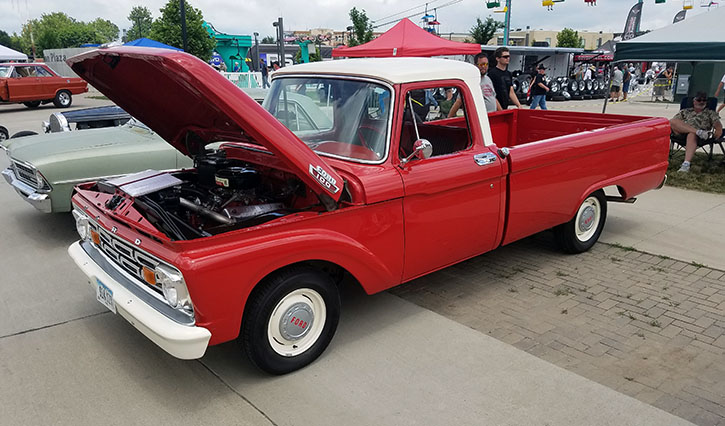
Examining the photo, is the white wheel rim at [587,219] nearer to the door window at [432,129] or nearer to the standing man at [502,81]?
the door window at [432,129]

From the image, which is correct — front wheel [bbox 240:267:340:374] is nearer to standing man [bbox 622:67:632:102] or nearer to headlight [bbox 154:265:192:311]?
headlight [bbox 154:265:192:311]

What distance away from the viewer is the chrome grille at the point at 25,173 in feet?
19.2

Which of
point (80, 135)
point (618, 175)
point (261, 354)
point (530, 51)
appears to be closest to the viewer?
point (261, 354)

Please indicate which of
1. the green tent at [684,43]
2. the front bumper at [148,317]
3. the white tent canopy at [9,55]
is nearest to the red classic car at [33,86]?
the white tent canopy at [9,55]

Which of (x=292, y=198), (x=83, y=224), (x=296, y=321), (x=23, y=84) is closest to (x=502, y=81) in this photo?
(x=292, y=198)

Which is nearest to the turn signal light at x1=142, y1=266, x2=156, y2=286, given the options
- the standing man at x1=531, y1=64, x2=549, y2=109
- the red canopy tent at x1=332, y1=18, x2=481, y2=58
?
the red canopy tent at x1=332, y1=18, x2=481, y2=58

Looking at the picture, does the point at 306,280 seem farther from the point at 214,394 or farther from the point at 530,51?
the point at 530,51

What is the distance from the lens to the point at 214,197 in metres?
3.63

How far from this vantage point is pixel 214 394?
3.20 meters

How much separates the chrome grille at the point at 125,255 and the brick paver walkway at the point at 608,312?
2.20 m

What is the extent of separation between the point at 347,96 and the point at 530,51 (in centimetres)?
2411

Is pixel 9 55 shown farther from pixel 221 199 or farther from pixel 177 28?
pixel 221 199

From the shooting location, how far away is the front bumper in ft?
9.19

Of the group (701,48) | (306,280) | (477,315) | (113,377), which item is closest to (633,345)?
(477,315)
